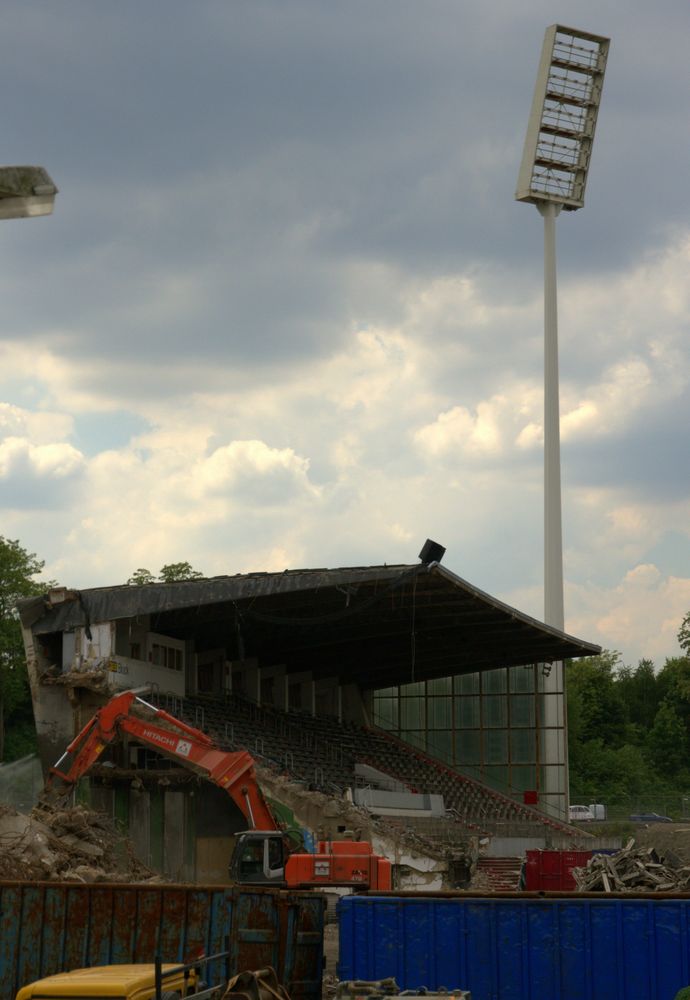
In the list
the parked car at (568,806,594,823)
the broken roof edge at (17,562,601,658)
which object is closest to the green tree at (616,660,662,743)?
the parked car at (568,806,594,823)

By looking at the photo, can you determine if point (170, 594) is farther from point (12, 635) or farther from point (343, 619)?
point (12, 635)

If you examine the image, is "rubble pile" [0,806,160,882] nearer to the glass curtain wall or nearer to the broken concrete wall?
the broken concrete wall

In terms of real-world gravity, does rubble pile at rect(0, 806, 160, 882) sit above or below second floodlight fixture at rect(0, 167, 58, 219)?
below

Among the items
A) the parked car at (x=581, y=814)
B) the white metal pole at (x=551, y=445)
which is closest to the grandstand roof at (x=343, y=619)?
the white metal pole at (x=551, y=445)

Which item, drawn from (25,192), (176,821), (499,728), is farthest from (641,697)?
(25,192)

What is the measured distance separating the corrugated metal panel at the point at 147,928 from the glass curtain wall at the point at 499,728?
145 ft

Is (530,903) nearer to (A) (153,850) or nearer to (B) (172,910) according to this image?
(B) (172,910)

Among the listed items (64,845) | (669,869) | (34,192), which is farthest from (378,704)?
(34,192)

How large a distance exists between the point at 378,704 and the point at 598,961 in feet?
156

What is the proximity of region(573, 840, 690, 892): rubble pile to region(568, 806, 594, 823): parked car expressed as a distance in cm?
4643

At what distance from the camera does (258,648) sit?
57.4 m

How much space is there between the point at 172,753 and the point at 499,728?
27724 millimetres

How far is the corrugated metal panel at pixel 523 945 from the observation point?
20.8 meters

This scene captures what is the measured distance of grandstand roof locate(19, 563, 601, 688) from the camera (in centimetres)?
4616
